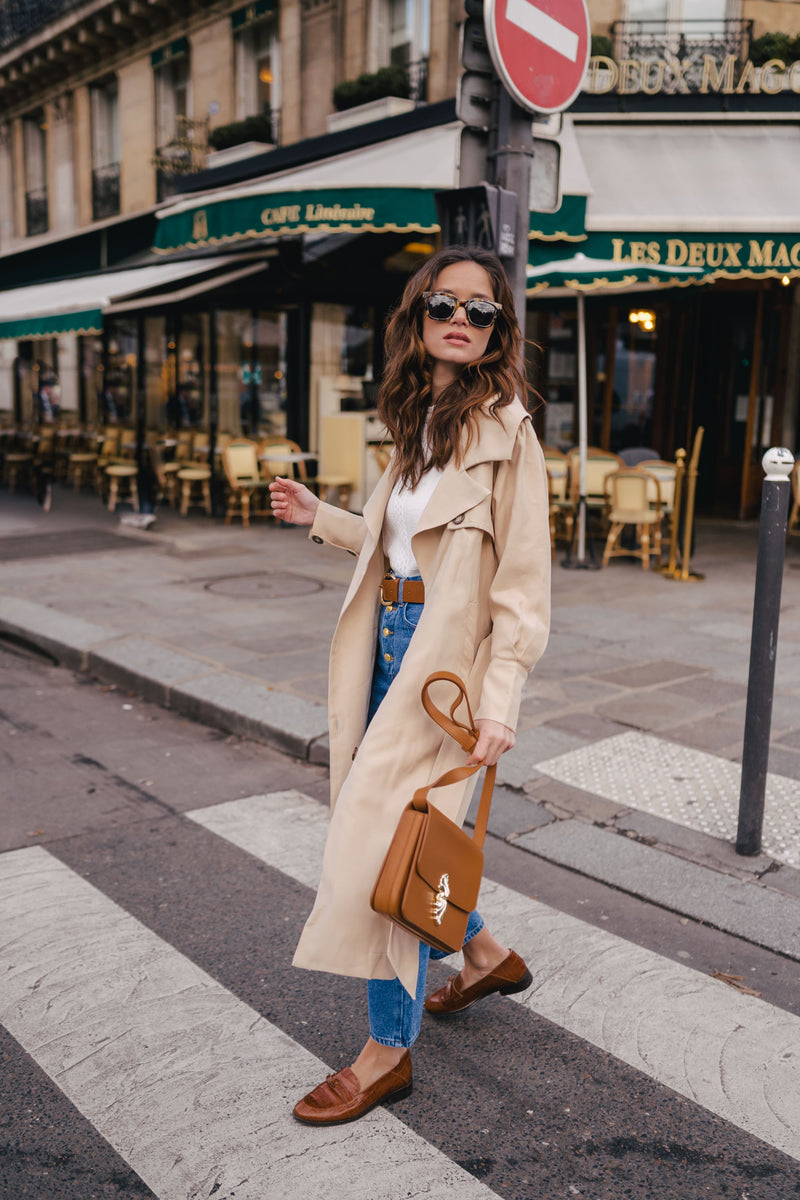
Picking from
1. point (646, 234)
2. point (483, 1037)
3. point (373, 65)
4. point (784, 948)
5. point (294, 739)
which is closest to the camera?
point (483, 1037)

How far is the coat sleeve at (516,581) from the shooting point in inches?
90.1

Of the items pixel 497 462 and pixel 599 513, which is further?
pixel 599 513

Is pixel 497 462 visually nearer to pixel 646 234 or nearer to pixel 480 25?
pixel 480 25

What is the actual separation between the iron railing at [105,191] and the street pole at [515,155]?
17124mm

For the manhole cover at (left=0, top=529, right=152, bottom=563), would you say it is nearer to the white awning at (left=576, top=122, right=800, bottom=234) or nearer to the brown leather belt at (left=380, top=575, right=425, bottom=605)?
the white awning at (left=576, top=122, right=800, bottom=234)

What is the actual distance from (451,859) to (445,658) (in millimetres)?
430

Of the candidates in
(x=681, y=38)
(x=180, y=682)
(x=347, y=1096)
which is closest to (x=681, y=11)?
(x=681, y=38)

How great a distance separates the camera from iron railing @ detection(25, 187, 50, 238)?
22812mm

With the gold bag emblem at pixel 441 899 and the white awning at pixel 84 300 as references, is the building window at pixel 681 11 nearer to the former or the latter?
the white awning at pixel 84 300

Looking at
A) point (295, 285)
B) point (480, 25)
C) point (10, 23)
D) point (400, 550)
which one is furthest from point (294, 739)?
point (10, 23)

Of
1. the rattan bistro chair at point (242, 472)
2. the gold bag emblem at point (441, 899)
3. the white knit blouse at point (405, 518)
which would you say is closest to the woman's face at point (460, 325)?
the white knit blouse at point (405, 518)

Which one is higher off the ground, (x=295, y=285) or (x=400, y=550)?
(x=295, y=285)

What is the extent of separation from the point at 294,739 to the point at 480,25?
327 centimetres

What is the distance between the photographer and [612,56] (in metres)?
12.0
